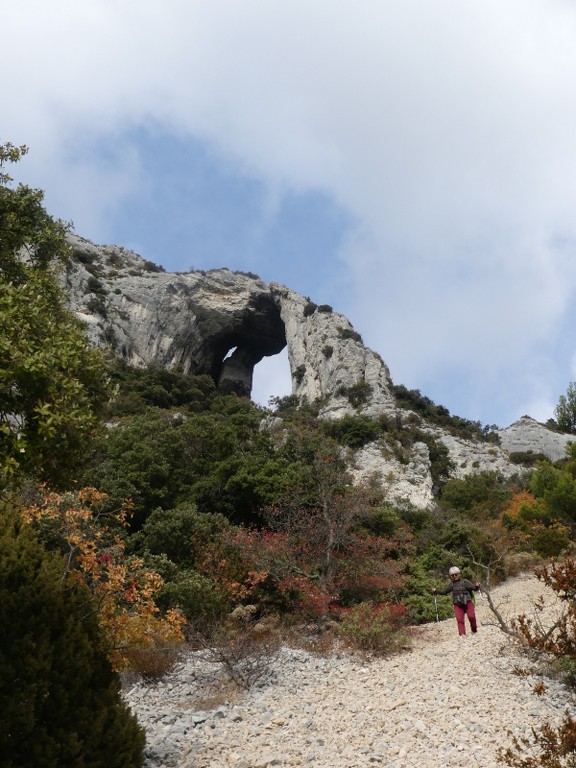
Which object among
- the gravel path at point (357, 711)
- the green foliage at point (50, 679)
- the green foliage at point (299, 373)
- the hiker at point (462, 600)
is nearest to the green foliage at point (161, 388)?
the green foliage at point (299, 373)

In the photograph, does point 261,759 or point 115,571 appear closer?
point 261,759

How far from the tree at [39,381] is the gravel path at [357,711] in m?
3.82

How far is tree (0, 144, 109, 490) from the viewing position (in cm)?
550

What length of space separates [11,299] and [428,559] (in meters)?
16.9

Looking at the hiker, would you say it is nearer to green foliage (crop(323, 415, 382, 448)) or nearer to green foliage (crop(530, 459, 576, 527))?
green foliage (crop(530, 459, 576, 527))

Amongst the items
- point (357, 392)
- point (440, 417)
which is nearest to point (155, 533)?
point (357, 392)

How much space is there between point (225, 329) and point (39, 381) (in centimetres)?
5529

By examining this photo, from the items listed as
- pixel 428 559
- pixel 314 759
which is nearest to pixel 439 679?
pixel 314 759

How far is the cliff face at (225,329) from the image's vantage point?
5110 cm

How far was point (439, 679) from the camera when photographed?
8695 millimetres

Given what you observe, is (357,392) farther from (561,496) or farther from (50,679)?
(50,679)

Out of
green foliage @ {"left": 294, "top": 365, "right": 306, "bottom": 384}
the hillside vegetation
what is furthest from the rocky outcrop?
green foliage @ {"left": 294, "top": 365, "right": 306, "bottom": 384}

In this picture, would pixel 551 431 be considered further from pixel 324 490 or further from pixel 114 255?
pixel 114 255

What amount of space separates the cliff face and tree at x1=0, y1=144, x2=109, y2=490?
121 feet
